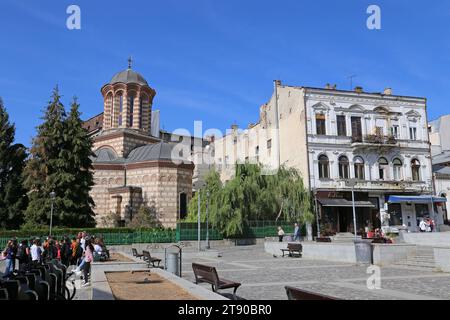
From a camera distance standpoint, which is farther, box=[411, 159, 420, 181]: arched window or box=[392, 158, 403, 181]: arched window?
box=[411, 159, 420, 181]: arched window

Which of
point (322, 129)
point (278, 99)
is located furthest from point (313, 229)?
point (278, 99)

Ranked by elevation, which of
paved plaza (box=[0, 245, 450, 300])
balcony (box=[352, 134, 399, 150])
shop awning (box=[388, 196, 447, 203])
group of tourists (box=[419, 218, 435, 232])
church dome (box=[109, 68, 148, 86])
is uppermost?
church dome (box=[109, 68, 148, 86])

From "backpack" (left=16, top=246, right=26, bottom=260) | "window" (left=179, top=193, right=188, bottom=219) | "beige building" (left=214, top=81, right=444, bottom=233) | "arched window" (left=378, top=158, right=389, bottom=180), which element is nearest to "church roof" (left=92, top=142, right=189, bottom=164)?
"window" (left=179, top=193, right=188, bottom=219)

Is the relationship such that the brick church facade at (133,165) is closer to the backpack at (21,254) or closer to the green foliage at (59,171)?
the green foliage at (59,171)

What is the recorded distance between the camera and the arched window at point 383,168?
119ft

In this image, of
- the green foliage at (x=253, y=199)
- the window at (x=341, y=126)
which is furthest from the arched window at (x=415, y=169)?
the green foliage at (x=253, y=199)

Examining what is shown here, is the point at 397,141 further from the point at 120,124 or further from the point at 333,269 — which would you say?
the point at 120,124

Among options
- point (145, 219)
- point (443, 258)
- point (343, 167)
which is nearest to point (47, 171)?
point (145, 219)

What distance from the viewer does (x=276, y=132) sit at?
134 feet

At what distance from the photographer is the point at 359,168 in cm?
3578

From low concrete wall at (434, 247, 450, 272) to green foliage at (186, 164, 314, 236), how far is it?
17095 mm

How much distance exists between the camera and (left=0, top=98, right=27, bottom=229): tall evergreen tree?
34.7 m

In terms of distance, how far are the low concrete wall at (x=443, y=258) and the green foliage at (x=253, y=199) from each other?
17.1 m

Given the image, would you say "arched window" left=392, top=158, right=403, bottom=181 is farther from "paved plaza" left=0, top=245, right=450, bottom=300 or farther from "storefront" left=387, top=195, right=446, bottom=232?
"paved plaza" left=0, top=245, right=450, bottom=300
